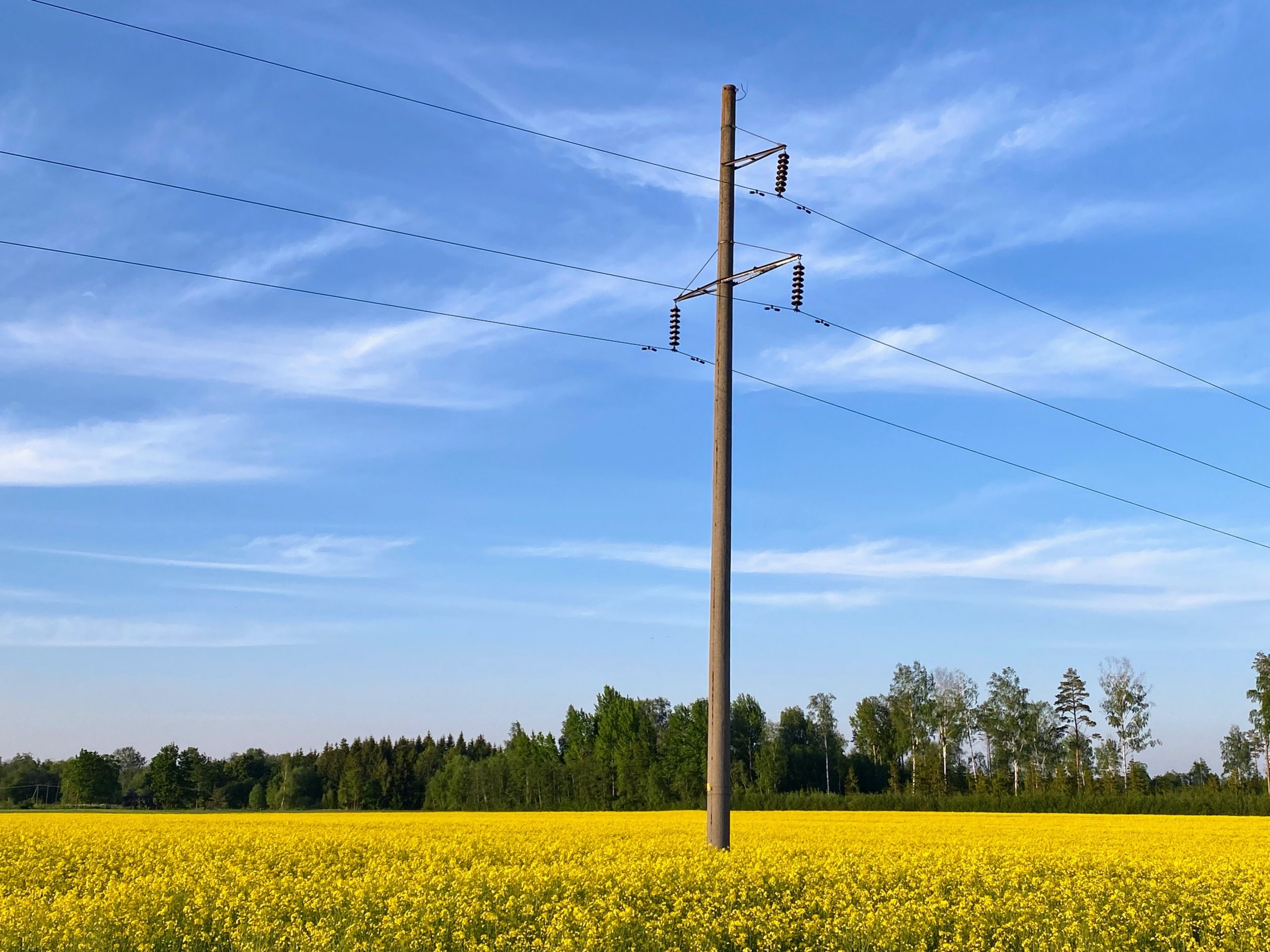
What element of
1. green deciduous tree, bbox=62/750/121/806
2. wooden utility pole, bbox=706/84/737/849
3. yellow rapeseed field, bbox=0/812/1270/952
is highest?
wooden utility pole, bbox=706/84/737/849

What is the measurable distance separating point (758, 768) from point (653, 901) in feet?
334

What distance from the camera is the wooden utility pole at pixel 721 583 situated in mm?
15281

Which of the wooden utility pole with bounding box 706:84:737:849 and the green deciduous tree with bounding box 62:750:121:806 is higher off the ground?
the wooden utility pole with bounding box 706:84:737:849

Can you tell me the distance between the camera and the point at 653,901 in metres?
12.9

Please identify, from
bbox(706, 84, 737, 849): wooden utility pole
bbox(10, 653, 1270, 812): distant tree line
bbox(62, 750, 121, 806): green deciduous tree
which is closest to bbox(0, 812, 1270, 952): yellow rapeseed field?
bbox(706, 84, 737, 849): wooden utility pole

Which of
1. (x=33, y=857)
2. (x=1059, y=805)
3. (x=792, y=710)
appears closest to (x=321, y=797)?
(x=792, y=710)

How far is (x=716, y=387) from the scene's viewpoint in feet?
55.0

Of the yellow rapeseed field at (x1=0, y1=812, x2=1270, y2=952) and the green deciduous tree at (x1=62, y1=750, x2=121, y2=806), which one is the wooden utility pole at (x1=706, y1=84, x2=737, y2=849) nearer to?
the yellow rapeseed field at (x1=0, y1=812, x2=1270, y2=952)

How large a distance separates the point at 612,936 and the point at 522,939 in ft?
3.34

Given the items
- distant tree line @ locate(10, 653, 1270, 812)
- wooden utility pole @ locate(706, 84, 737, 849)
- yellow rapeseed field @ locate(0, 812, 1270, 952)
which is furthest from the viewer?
distant tree line @ locate(10, 653, 1270, 812)

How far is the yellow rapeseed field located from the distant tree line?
59243 mm

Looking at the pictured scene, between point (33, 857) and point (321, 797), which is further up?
point (33, 857)

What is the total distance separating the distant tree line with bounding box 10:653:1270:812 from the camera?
313 feet

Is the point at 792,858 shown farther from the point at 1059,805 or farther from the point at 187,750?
the point at 187,750
